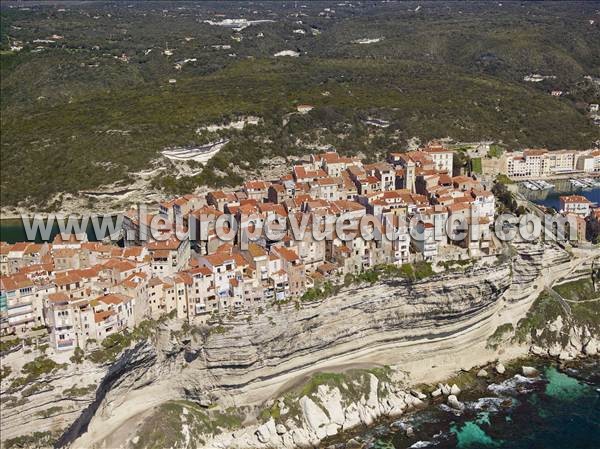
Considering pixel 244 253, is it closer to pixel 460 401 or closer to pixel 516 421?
pixel 460 401

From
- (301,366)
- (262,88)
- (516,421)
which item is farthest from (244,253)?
A: (262,88)

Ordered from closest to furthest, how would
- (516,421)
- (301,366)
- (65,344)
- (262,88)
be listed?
(65,344) → (516,421) → (301,366) → (262,88)

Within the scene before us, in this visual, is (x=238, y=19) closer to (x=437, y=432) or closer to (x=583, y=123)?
(x=583, y=123)

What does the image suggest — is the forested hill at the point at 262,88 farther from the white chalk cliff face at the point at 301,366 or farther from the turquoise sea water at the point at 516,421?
the turquoise sea water at the point at 516,421

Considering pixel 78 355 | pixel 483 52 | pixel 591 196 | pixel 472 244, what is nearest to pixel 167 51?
pixel 483 52

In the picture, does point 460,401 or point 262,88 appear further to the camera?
point 262,88

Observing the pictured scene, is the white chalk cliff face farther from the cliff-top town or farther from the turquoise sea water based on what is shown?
the cliff-top town
